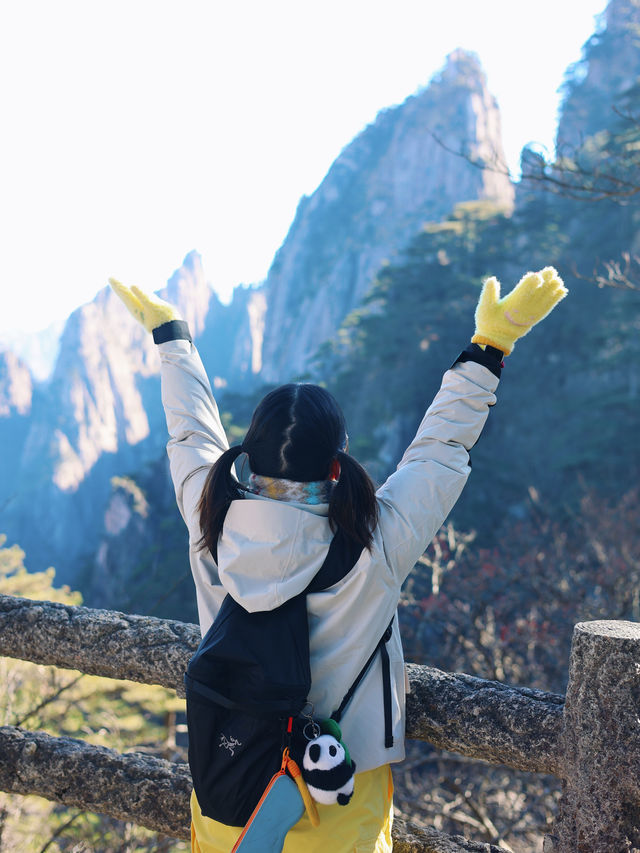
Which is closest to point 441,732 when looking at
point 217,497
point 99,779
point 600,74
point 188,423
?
point 217,497

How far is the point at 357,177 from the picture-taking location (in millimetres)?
54875

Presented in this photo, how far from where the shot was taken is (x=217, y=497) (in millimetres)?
1422

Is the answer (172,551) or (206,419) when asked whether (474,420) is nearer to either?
(206,419)

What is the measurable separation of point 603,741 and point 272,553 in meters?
0.73

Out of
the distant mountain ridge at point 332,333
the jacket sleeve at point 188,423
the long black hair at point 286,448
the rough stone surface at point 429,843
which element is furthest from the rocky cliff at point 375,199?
the long black hair at point 286,448

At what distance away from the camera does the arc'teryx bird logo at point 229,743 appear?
1.28m

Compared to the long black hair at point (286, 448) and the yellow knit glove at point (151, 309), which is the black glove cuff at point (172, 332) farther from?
the long black hair at point (286, 448)

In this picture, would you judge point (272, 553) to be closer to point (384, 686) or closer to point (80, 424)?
point (384, 686)

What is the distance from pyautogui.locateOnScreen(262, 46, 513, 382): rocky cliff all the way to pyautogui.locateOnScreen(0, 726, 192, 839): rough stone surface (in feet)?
141

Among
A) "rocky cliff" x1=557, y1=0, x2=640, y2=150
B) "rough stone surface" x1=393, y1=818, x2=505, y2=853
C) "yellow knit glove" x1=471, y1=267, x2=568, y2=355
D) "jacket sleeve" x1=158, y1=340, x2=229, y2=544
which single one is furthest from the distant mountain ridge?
"yellow knit glove" x1=471, y1=267, x2=568, y2=355

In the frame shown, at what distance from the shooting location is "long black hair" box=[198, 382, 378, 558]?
1404mm

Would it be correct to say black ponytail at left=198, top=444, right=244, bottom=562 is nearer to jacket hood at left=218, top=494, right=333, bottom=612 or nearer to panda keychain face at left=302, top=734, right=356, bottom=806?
jacket hood at left=218, top=494, right=333, bottom=612

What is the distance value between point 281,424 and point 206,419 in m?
0.35

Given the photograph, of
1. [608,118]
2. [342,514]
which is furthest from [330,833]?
[608,118]
